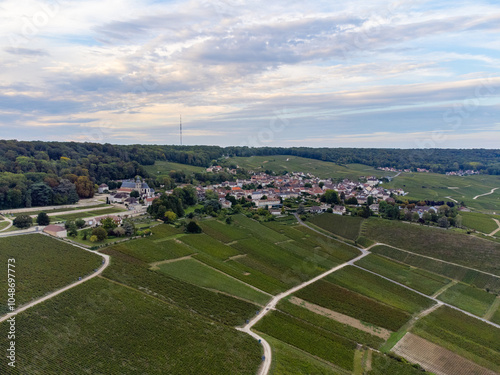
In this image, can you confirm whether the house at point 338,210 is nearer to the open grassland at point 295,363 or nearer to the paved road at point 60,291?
Result: the open grassland at point 295,363

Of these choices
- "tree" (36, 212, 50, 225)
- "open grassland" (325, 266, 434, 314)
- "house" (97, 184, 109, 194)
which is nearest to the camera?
"open grassland" (325, 266, 434, 314)

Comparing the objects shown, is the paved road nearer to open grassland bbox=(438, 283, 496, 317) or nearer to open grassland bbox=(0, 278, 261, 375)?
open grassland bbox=(0, 278, 261, 375)

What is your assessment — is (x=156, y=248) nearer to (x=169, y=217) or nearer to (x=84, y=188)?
(x=169, y=217)

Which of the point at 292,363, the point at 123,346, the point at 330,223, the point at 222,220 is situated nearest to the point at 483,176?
the point at 330,223

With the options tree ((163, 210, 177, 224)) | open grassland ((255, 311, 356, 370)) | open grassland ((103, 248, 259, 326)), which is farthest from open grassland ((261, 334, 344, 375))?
tree ((163, 210, 177, 224))

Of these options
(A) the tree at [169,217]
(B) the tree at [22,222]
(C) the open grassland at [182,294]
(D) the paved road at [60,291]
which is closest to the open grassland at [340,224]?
(A) the tree at [169,217]

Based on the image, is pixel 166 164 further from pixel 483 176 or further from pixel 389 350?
pixel 483 176
